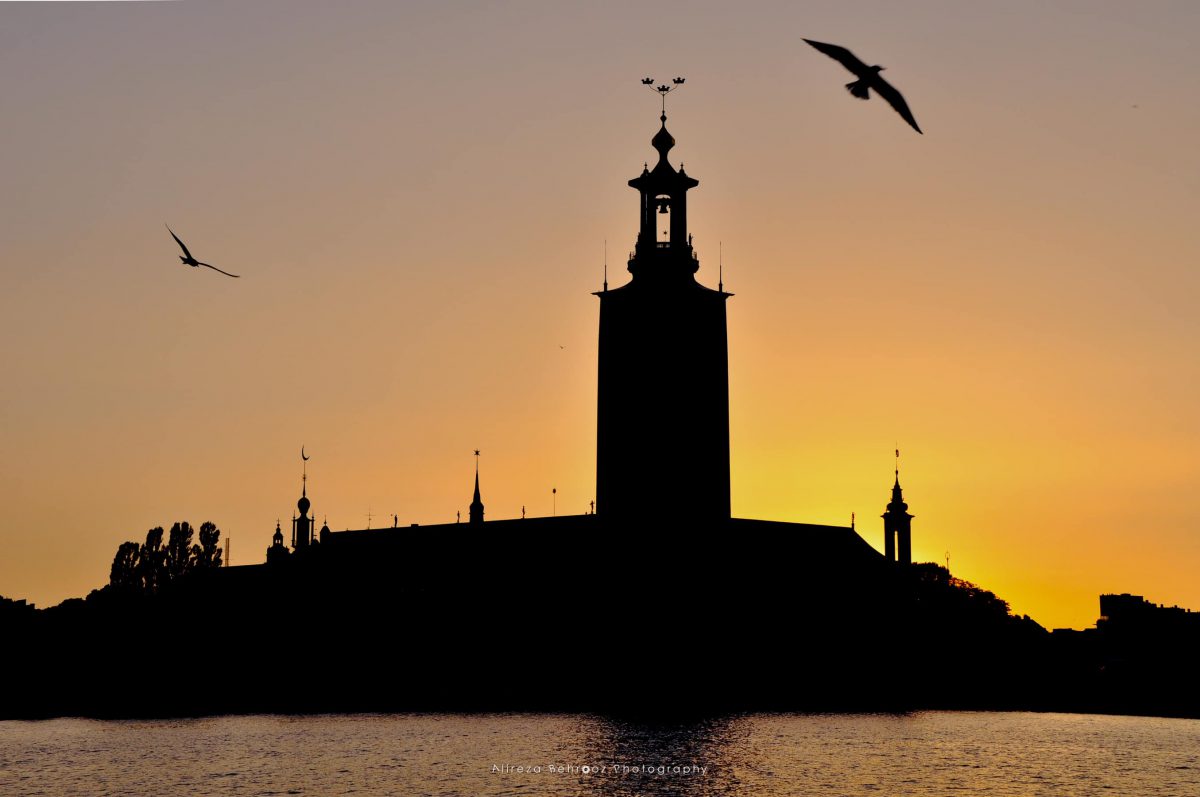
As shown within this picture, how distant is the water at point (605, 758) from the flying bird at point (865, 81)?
4129 centimetres

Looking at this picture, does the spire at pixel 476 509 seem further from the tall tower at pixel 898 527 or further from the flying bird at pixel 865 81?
the flying bird at pixel 865 81

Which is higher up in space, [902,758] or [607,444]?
[607,444]

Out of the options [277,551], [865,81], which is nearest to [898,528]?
[277,551]

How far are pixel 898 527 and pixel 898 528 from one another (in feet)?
0.23

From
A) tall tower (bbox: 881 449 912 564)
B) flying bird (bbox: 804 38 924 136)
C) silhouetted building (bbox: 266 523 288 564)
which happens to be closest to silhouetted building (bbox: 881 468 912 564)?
tall tower (bbox: 881 449 912 564)

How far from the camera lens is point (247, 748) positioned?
9406 cm

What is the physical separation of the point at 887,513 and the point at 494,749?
213 ft

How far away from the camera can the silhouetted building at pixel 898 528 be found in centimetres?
14662

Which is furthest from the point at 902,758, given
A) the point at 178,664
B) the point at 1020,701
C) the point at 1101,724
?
the point at 178,664

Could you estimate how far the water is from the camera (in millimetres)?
74688

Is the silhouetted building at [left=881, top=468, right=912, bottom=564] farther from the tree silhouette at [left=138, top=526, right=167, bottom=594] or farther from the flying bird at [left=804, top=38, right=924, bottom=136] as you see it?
the flying bird at [left=804, top=38, right=924, bottom=136]

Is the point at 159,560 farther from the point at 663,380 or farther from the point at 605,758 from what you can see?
the point at 605,758

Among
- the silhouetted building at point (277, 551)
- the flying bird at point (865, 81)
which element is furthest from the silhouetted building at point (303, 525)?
the flying bird at point (865, 81)

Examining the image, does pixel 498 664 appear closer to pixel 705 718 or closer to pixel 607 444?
pixel 607 444
